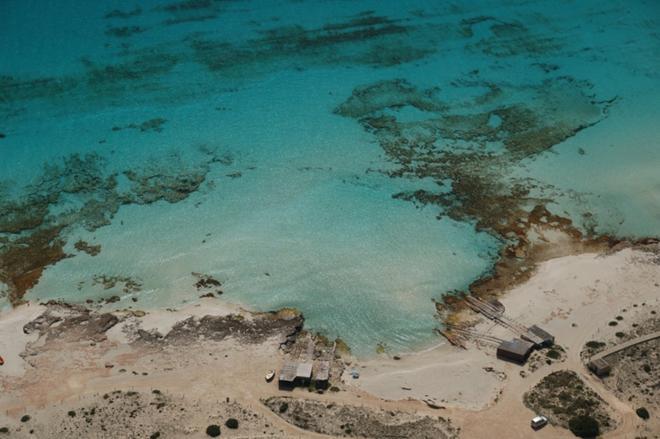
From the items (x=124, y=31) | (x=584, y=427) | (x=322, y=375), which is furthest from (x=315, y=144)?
(x=124, y=31)

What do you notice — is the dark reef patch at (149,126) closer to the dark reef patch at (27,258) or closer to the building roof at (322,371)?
the dark reef patch at (27,258)

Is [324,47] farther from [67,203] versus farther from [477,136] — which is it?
[67,203]

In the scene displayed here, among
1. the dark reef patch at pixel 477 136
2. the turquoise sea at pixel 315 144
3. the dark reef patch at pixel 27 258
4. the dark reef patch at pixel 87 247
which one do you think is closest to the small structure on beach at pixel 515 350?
the turquoise sea at pixel 315 144

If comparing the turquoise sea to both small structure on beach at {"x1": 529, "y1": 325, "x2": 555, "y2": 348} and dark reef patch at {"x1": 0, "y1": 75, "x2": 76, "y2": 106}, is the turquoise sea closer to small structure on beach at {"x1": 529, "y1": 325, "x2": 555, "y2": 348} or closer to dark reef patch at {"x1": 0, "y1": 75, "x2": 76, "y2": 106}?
dark reef patch at {"x1": 0, "y1": 75, "x2": 76, "y2": 106}

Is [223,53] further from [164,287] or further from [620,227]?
[620,227]

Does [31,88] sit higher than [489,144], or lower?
higher

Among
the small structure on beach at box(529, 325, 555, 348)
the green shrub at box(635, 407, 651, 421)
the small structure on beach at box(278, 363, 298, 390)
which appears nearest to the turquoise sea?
the small structure on beach at box(278, 363, 298, 390)

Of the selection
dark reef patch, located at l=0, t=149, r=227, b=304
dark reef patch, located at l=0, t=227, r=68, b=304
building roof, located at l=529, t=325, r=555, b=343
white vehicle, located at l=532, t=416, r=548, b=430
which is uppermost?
dark reef patch, located at l=0, t=149, r=227, b=304
